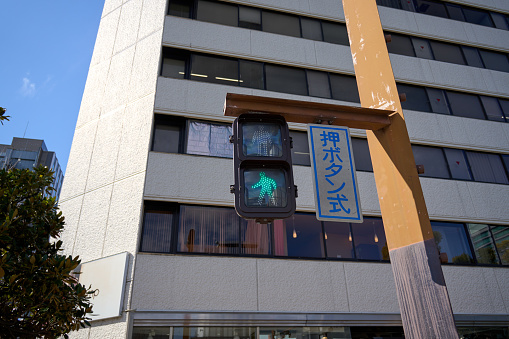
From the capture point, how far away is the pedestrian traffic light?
2.85m

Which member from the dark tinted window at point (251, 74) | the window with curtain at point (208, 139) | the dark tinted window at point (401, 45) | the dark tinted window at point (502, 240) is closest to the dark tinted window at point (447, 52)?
the dark tinted window at point (401, 45)

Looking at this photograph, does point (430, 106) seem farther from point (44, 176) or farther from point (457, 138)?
point (44, 176)

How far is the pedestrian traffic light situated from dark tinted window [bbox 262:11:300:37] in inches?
422

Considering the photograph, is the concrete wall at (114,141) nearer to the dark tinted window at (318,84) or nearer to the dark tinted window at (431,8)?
the dark tinted window at (318,84)

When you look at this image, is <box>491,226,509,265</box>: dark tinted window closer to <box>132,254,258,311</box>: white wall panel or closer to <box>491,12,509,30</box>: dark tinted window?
<box>132,254,258,311</box>: white wall panel

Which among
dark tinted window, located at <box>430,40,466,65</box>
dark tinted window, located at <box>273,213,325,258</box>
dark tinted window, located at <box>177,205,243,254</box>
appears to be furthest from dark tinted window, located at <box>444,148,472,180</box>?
dark tinted window, located at <box>177,205,243,254</box>

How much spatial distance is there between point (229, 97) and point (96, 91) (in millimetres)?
10312

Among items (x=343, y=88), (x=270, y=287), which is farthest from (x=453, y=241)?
(x=270, y=287)

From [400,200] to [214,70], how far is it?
9.64m

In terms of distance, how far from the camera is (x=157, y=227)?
9.52 meters

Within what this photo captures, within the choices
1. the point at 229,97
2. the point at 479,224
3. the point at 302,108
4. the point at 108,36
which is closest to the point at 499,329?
the point at 479,224

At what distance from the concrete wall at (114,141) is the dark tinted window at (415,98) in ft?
28.3

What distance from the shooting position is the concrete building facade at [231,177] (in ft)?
29.6

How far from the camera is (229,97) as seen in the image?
129 inches
